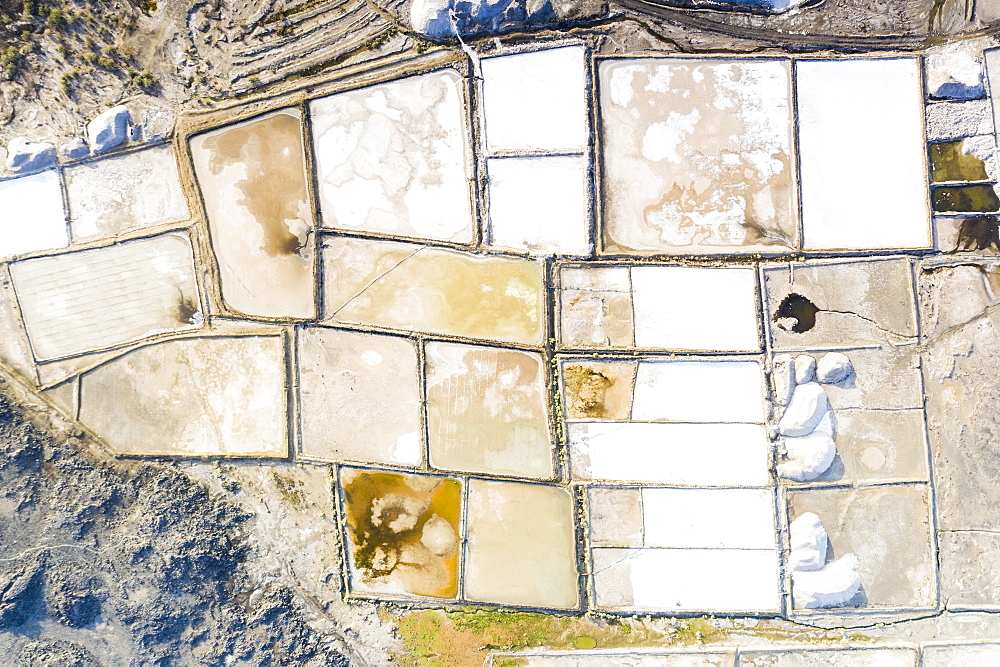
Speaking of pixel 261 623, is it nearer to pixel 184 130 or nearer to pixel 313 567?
pixel 313 567

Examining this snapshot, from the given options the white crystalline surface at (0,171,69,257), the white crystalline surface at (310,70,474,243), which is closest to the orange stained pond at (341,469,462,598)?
the white crystalline surface at (310,70,474,243)

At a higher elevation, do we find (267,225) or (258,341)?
(267,225)

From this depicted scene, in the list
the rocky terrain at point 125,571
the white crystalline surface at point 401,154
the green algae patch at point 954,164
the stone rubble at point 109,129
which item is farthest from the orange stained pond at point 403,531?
the green algae patch at point 954,164

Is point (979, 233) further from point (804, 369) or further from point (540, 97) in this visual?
point (540, 97)

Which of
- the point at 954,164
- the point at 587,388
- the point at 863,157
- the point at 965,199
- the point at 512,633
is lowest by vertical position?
the point at 512,633

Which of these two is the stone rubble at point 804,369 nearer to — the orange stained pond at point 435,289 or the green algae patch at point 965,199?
the green algae patch at point 965,199

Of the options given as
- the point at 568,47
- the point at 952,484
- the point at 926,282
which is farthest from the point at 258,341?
the point at 952,484

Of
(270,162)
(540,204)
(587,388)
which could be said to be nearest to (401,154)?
(270,162)
